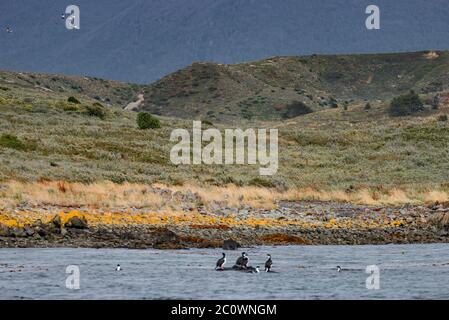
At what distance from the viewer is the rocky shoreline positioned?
3556 centimetres

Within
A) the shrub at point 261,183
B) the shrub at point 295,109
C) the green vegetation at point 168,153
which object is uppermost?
the shrub at point 295,109

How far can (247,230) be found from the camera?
40.3 meters

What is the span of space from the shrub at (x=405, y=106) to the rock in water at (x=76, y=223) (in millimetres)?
103284

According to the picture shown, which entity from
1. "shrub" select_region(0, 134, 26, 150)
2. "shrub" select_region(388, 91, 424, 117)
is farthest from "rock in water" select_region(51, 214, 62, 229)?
"shrub" select_region(388, 91, 424, 117)

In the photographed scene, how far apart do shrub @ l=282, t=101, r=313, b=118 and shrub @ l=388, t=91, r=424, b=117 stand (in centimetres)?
2563

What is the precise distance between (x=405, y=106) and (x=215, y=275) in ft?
374

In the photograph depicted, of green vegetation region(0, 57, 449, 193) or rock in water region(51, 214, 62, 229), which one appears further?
green vegetation region(0, 57, 449, 193)

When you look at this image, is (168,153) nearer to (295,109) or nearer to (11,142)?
(11,142)

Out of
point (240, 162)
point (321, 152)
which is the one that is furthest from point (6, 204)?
point (321, 152)

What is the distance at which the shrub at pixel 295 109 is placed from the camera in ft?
546

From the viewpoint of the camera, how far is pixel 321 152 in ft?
Answer: 277

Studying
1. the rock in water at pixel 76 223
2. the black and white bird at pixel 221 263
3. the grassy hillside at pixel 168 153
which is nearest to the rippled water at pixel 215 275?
the black and white bird at pixel 221 263

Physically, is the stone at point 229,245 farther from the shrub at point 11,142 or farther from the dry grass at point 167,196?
the shrub at point 11,142

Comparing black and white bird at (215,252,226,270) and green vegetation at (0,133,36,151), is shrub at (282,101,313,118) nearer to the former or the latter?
green vegetation at (0,133,36,151)
